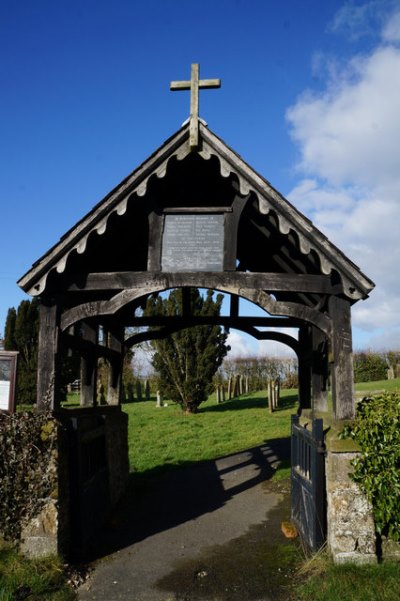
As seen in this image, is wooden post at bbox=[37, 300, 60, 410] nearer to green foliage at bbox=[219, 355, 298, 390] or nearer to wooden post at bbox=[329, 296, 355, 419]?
wooden post at bbox=[329, 296, 355, 419]

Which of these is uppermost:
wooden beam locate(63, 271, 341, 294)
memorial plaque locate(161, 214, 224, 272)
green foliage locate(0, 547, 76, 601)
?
memorial plaque locate(161, 214, 224, 272)

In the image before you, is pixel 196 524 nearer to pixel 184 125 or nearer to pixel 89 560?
pixel 89 560

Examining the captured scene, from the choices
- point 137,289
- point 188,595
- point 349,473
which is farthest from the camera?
point 137,289

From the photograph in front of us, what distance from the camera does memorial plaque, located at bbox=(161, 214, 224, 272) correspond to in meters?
6.93

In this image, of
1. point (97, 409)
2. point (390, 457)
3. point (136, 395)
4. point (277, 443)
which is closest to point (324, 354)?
point (390, 457)

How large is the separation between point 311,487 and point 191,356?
56.5ft

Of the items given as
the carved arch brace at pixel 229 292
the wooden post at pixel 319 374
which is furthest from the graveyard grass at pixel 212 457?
the carved arch brace at pixel 229 292

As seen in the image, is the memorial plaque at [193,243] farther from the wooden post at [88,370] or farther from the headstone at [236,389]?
the headstone at [236,389]

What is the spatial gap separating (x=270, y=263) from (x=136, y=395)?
2758 centimetres

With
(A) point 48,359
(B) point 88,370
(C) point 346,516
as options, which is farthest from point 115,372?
(C) point 346,516

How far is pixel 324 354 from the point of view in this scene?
8.38 metres

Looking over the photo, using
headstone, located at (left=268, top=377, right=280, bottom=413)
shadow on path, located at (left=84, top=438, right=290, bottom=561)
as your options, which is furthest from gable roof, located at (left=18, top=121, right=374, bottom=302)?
headstone, located at (left=268, top=377, right=280, bottom=413)

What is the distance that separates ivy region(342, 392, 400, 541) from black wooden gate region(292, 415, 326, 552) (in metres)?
0.46

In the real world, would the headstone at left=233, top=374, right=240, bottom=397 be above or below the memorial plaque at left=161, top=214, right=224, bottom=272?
below
